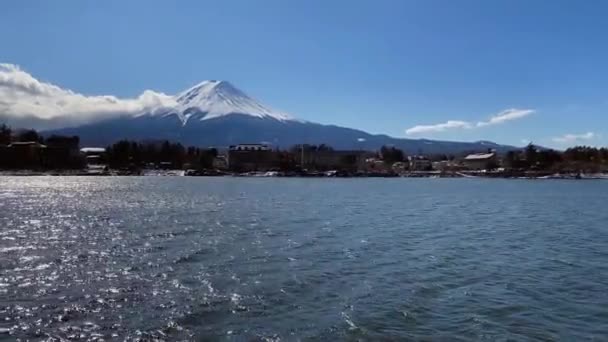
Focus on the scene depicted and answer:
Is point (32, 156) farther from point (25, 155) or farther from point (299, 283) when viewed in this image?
point (299, 283)

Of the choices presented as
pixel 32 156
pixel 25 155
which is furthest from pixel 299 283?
pixel 32 156

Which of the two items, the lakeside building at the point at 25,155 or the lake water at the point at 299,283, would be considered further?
the lakeside building at the point at 25,155

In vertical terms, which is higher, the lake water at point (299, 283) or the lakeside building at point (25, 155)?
the lakeside building at point (25, 155)

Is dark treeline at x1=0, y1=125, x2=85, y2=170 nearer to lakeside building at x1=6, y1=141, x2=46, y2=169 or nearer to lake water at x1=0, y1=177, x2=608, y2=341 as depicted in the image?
lakeside building at x1=6, y1=141, x2=46, y2=169

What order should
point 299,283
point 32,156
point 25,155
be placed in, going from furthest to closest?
point 32,156, point 25,155, point 299,283

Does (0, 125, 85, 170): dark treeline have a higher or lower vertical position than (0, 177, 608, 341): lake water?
higher

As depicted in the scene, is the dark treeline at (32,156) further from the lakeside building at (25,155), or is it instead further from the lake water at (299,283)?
the lake water at (299,283)

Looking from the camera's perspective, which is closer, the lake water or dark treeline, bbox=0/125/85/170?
the lake water

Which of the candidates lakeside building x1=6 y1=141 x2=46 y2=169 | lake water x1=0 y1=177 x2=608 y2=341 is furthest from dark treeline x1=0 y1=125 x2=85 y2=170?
lake water x1=0 y1=177 x2=608 y2=341

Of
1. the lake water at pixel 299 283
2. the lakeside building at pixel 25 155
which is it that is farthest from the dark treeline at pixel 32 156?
the lake water at pixel 299 283

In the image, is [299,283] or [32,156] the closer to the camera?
[299,283]

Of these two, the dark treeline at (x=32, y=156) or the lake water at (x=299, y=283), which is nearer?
the lake water at (x=299, y=283)

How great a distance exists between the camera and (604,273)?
19.2 meters

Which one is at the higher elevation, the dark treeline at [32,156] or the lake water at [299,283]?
the dark treeline at [32,156]
